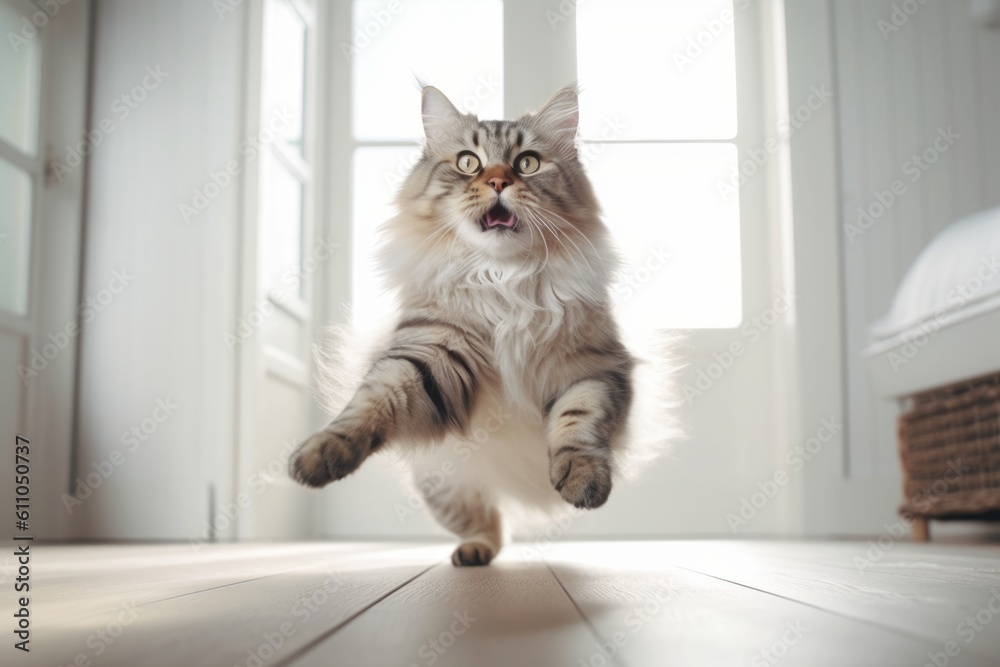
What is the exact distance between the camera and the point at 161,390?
299 centimetres

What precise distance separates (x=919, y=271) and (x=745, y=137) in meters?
1.44

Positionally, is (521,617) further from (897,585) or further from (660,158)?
(660,158)

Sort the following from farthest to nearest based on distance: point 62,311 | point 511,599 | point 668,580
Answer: point 62,311
point 668,580
point 511,599

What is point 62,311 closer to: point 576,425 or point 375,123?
point 375,123

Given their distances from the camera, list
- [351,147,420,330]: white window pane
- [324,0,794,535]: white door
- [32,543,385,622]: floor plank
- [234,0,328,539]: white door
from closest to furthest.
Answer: [32,543,385,622]: floor plank
[234,0,328,539]: white door
[324,0,794,535]: white door
[351,147,420,330]: white window pane

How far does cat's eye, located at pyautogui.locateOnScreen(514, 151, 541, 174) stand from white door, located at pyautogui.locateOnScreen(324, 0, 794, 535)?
6.92ft

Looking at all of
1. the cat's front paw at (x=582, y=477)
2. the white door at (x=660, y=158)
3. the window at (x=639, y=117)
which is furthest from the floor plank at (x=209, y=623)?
the window at (x=639, y=117)

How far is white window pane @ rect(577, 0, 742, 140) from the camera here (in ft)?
12.6

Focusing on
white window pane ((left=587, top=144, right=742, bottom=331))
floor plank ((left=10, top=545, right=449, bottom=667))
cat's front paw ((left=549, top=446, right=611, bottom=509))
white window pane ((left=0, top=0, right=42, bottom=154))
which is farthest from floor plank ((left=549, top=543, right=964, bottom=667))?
white window pane ((left=587, top=144, right=742, bottom=331))

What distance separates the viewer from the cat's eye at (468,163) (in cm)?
156

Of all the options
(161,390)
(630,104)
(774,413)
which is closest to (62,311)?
(161,390)

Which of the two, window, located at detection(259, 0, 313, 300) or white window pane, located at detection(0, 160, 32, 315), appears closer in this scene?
white window pane, located at detection(0, 160, 32, 315)

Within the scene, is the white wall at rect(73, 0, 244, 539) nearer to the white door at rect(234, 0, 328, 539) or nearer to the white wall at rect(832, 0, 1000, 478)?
the white door at rect(234, 0, 328, 539)

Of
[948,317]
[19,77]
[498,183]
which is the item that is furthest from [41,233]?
[948,317]
